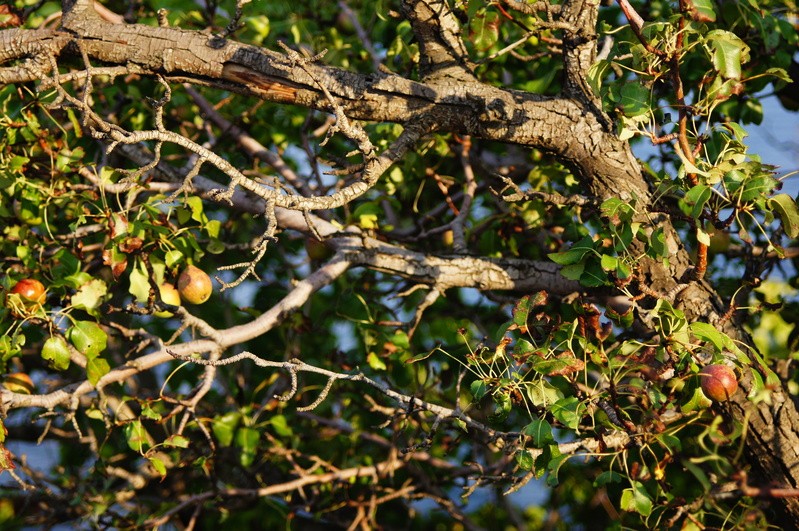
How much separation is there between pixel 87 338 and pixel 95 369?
0.28ft

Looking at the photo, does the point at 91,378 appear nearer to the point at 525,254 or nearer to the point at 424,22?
the point at 424,22

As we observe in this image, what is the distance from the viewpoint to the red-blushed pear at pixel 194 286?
6.95ft

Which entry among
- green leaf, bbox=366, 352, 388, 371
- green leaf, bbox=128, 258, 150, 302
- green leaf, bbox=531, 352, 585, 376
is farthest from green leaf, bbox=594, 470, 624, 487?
green leaf, bbox=128, 258, 150, 302

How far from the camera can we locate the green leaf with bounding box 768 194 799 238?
162cm

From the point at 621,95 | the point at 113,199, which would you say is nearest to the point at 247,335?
the point at 113,199

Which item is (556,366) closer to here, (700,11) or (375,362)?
(700,11)

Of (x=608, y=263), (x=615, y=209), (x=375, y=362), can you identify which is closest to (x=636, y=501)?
(x=608, y=263)

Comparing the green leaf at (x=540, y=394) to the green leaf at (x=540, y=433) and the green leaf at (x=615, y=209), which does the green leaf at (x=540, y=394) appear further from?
the green leaf at (x=615, y=209)

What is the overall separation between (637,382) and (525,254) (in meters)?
1.17

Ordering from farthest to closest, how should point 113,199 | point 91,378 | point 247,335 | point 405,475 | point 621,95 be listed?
point 405,475
point 113,199
point 247,335
point 91,378
point 621,95

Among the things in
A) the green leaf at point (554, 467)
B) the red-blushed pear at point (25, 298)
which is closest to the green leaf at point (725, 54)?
the green leaf at point (554, 467)

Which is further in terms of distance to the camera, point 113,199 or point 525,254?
point 525,254

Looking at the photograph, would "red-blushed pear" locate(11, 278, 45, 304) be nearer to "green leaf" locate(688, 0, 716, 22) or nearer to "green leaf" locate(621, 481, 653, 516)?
"green leaf" locate(621, 481, 653, 516)

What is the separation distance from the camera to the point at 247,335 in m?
2.09
